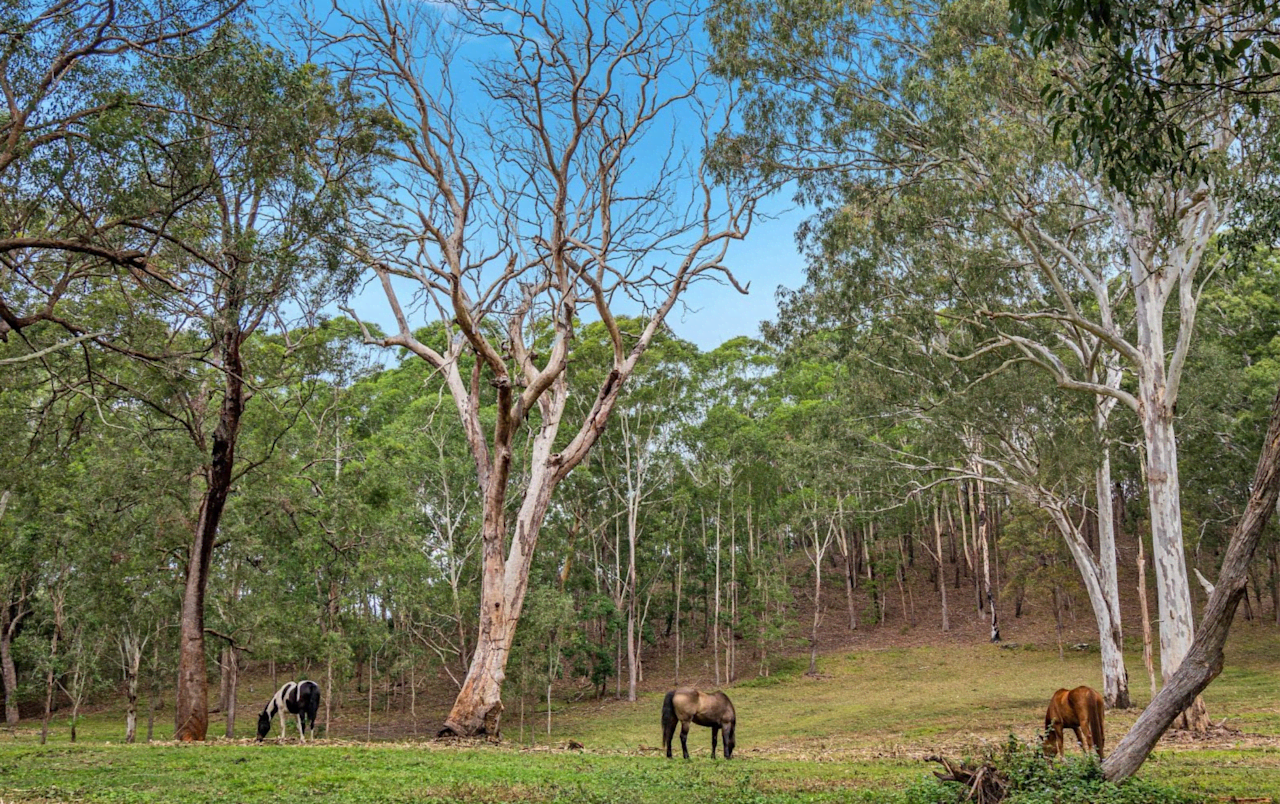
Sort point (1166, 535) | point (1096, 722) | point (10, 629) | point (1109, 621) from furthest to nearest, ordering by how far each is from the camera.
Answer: point (10, 629), point (1109, 621), point (1166, 535), point (1096, 722)

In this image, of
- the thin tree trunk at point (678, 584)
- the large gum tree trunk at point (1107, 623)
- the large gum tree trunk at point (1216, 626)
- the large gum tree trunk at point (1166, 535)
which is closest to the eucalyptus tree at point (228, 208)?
the large gum tree trunk at point (1216, 626)

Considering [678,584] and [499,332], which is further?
[678,584]

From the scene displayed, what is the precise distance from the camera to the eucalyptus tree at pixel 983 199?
15547mm

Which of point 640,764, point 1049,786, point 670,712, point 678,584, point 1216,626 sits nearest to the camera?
point 1216,626

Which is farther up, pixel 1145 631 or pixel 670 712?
pixel 1145 631

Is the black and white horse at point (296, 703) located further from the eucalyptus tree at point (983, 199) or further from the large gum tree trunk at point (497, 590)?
the eucalyptus tree at point (983, 199)

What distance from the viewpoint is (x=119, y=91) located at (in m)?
9.27

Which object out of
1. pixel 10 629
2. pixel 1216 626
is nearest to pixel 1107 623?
pixel 1216 626

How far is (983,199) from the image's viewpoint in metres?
→ 16.4

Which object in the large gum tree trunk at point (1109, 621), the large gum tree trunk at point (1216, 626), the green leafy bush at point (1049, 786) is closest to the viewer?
the large gum tree trunk at point (1216, 626)

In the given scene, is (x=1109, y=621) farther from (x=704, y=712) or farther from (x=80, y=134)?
(x=80, y=134)

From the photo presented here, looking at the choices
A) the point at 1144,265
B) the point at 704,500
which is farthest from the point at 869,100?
the point at 704,500

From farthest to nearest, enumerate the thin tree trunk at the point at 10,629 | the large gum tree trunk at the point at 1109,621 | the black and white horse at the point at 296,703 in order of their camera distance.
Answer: the thin tree trunk at the point at 10,629, the large gum tree trunk at the point at 1109,621, the black and white horse at the point at 296,703

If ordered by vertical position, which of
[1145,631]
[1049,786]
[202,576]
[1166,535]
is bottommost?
[1145,631]
